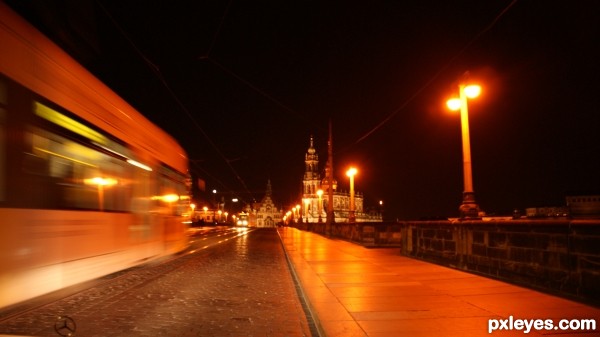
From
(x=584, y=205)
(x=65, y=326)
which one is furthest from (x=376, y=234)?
(x=584, y=205)

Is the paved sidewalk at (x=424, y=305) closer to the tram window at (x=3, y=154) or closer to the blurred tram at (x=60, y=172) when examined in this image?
the blurred tram at (x=60, y=172)

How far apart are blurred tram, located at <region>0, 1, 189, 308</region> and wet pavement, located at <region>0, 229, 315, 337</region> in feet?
1.65

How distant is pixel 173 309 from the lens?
7.94m

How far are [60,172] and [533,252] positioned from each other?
8313 millimetres

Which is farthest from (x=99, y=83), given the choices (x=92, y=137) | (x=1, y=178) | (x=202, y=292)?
(x=202, y=292)

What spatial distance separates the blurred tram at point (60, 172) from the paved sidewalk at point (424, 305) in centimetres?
391

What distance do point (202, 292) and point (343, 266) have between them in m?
5.40

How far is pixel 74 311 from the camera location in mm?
7527

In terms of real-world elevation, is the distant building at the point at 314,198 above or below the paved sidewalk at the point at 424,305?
above


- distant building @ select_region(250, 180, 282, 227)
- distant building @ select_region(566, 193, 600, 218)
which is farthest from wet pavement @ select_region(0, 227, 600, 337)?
distant building @ select_region(250, 180, 282, 227)

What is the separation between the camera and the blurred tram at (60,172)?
20.5 ft

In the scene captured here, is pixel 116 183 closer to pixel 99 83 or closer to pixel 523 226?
pixel 99 83

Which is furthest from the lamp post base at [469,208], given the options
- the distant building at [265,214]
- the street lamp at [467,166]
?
the distant building at [265,214]

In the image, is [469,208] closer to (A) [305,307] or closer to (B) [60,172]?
(A) [305,307]
